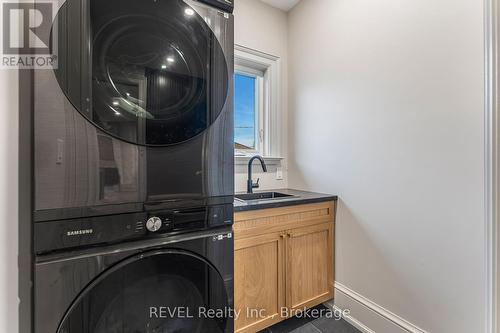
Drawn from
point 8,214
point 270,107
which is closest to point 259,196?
point 270,107

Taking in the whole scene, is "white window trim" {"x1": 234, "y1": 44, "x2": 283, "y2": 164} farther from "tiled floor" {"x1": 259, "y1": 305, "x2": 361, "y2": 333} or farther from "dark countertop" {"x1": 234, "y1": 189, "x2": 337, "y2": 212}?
"tiled floor" {"x1": 259, "y1": 305, "x2": 361, "y2": 333}

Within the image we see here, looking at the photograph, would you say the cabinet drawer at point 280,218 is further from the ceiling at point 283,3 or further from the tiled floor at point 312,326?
the ceiling at point 283,3

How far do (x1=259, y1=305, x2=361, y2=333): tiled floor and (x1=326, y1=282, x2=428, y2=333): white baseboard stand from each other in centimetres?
6

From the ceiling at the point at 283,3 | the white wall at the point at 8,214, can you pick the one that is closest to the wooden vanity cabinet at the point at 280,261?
the white wall at the point at 8,214

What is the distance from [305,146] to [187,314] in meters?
1.59

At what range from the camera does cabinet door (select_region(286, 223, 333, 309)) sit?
1562 mm

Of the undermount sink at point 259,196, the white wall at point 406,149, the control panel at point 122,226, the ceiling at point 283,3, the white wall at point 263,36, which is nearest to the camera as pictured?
the control panel at point 122,226

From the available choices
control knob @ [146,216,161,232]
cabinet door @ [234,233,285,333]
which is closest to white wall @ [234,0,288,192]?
cabinet door @ [234,233,285,333]

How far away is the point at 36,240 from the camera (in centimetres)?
68

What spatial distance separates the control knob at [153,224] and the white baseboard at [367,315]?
1.48 m

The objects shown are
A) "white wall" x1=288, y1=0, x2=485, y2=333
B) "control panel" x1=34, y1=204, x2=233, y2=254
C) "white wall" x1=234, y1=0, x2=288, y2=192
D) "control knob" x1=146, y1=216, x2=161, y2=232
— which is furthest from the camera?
"white wall" x1=234, y1=0, x2=288, y2=192

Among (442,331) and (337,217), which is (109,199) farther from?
(442,331)

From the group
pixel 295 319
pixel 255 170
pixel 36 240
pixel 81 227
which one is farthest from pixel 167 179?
pixel 295 319

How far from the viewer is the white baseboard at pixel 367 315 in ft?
4.46
